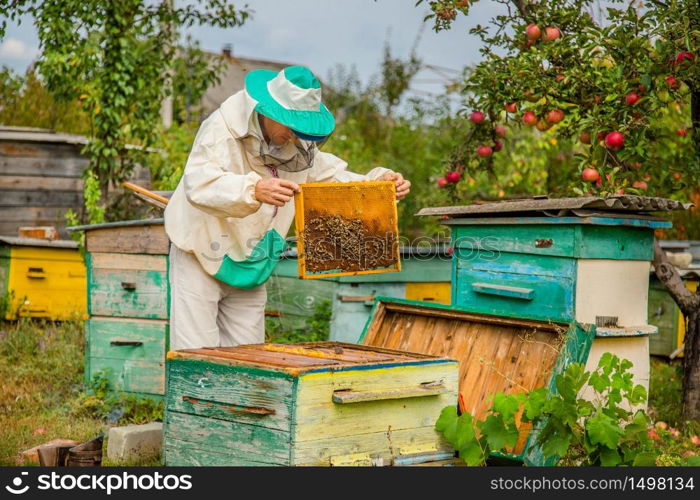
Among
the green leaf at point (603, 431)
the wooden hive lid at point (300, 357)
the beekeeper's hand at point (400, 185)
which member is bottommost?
the green leaf at point (603, 431)

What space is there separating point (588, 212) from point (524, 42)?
4.04 feet

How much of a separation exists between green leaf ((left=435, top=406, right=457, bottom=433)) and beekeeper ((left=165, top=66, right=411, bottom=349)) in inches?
38.5

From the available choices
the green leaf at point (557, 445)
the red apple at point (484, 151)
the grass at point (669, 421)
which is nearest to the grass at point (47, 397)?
the green leaf at point (557, 445)

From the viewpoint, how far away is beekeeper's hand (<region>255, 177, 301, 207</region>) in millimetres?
3283

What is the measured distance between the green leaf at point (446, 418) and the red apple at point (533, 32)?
2402 millimetres

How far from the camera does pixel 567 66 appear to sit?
4.55 metres

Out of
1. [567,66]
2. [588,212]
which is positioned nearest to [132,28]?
[567,66]

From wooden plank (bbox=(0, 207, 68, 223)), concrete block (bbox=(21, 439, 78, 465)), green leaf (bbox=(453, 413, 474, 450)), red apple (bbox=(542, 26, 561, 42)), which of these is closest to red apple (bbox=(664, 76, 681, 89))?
red apple (bbox=(542, 26, 561, 42))

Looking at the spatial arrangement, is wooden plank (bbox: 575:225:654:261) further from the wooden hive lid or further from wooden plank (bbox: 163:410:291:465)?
wooden plank (bbox: 163:410:291:465)

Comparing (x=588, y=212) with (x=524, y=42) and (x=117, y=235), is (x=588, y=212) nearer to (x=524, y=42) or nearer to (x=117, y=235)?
(x=524, y=42)

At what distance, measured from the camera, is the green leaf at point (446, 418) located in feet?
10.1

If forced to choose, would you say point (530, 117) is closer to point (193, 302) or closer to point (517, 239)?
point (517, 239)

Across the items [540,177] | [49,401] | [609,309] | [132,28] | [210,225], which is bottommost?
[49,401]

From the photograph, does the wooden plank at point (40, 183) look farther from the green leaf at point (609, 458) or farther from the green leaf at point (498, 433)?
the green leaf at point (609, 458)
